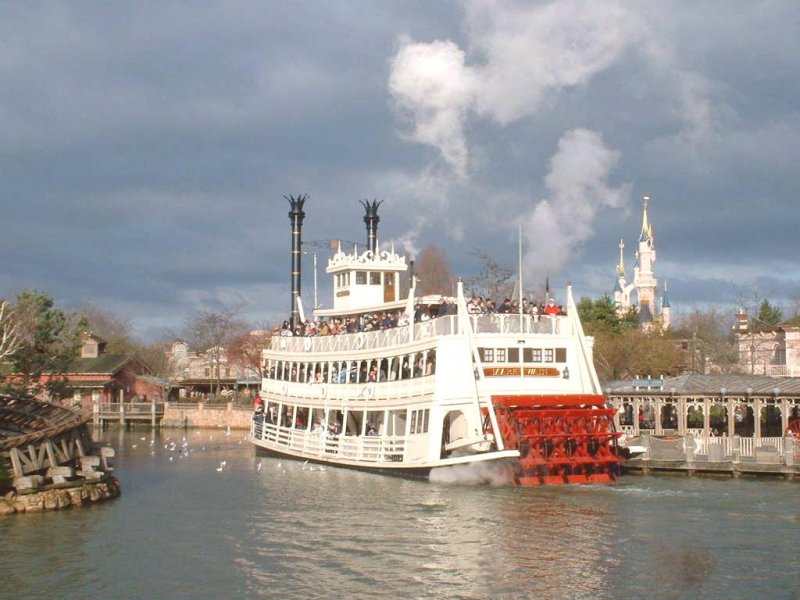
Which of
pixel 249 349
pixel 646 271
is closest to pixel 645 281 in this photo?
pixel 646 271

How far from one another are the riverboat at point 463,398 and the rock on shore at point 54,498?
9903 mm

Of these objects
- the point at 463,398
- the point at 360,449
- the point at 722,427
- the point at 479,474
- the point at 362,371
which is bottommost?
the point at 479,474

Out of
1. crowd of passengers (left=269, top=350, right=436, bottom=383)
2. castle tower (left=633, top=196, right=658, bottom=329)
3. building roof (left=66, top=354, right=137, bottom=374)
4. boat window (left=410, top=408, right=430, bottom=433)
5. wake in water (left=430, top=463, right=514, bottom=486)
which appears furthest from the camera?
castle tower (left=633, top=196, right=658, bottom=329)

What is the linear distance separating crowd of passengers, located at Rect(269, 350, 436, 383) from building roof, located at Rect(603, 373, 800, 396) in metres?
11.1

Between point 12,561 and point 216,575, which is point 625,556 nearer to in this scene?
point 216,575

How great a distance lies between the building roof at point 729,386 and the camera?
36.7 meters

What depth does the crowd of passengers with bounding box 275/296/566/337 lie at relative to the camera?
34.1m

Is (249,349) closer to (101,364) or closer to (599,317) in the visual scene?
(101,364)

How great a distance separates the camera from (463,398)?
3206 centimetres

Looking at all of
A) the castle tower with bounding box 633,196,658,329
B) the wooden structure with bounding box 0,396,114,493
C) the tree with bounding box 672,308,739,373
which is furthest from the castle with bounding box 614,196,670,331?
the wooden structure with bounding box 0,396,114,493

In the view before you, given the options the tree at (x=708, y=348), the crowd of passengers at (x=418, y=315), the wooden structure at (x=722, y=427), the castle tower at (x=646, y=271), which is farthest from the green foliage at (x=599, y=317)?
the castle tower at (x=646, y=271)

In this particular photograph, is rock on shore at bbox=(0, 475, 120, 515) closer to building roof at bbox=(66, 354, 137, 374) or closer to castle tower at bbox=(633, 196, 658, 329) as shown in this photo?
building roof at bbox=(66, 354, 137, 374)

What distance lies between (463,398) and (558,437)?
313cm

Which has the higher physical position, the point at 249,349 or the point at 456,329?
the point at 249,349
